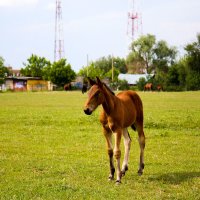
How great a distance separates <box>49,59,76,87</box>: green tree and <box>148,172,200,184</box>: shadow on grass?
11392cm

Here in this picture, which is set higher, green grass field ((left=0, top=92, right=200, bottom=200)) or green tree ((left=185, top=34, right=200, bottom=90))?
green tree ((left=185, top=34, right=200, bottom=90))

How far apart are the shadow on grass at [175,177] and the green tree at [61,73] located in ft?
374

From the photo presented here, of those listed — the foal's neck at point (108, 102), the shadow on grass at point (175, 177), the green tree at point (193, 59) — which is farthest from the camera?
the green tree at point (193, 59)

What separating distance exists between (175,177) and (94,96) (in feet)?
9.40

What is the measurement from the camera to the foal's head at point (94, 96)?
1112 cm

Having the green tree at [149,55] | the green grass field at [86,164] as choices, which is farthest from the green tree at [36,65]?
the green grass field at [86,164]

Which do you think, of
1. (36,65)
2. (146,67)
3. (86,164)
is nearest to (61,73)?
(36,65)

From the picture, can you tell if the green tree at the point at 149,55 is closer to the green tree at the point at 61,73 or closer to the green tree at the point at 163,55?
the green tree at the point at 163,55

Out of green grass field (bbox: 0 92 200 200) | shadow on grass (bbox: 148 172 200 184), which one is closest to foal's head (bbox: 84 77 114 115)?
green grass field (bbox: 0 92 200 200)

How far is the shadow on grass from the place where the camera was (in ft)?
38.4

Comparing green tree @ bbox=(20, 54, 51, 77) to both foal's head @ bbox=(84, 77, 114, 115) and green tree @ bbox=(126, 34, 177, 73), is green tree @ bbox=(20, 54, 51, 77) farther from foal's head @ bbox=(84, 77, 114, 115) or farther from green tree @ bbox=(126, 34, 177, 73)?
foal's head @ bbox=(84, 77, 114, 115)

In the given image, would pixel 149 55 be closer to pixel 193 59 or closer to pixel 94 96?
pixel 193 59

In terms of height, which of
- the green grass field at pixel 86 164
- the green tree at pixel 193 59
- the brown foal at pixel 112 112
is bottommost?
the green grass field at pixel 86 164

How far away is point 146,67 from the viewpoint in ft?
538
